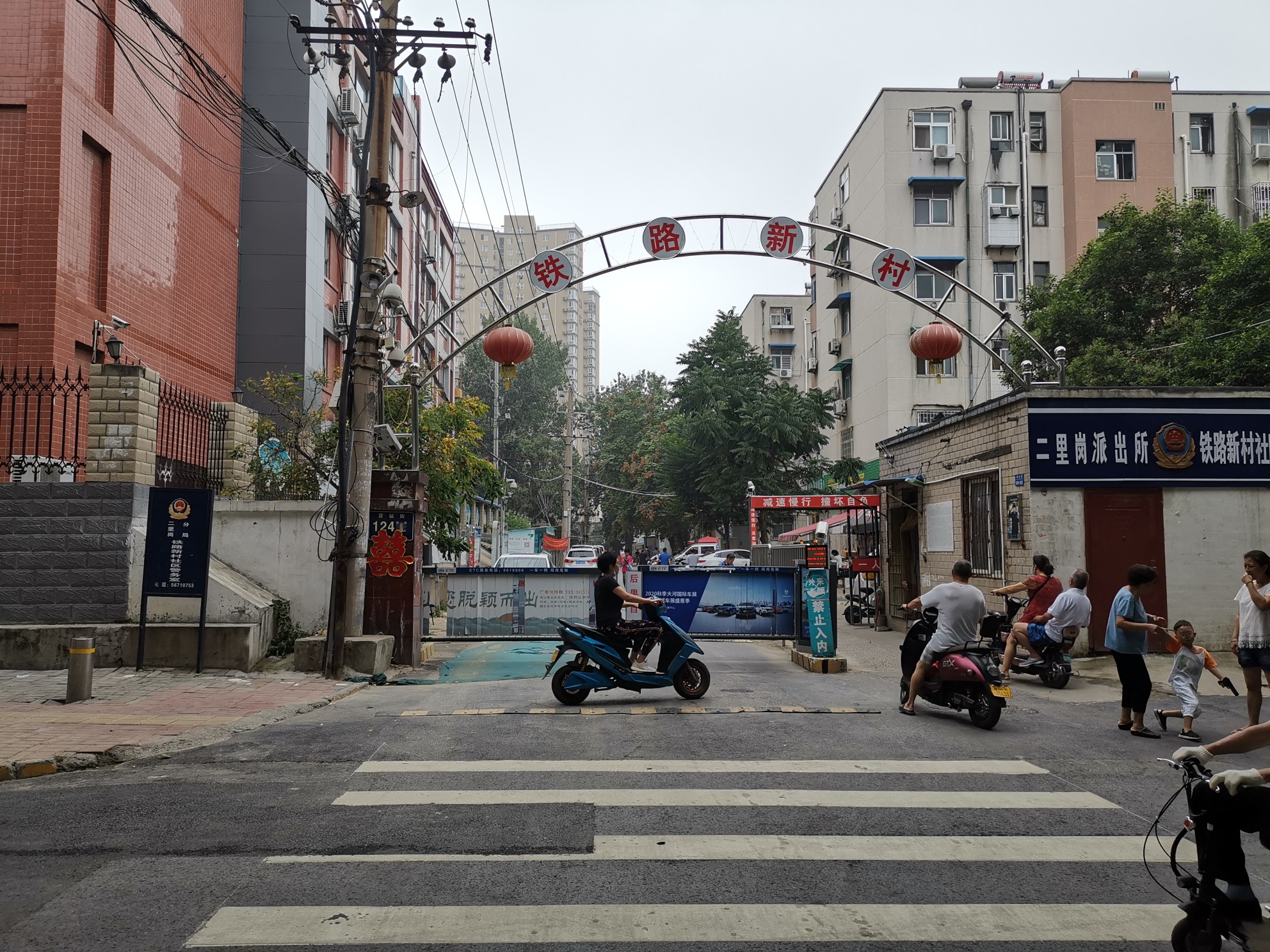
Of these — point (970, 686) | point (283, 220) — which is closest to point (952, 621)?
point (970, 686)

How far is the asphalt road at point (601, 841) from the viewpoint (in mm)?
4188

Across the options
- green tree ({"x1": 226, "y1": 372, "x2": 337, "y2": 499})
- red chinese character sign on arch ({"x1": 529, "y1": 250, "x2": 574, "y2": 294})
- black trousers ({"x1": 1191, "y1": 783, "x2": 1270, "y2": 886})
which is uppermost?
red chinese character sign on arch ({"x1": 529, "y1": 250, "x2": 574, "y2": 294})

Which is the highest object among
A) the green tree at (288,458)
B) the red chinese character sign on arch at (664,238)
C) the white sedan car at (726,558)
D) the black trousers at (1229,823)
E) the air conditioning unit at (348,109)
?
the air conditioning unit at (348,109)

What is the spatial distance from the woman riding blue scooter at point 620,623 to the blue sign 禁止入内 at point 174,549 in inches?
196

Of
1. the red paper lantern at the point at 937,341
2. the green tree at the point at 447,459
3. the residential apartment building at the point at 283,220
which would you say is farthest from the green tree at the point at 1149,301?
the residential apartment building at the point at 283,220

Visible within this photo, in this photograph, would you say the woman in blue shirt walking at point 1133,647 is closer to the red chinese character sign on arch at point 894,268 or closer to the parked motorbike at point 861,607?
the red chinese character sign on arch at point 894,268

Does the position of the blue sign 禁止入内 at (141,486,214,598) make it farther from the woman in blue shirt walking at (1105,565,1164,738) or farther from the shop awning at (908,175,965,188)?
the shop awning at (908,175,965,188)

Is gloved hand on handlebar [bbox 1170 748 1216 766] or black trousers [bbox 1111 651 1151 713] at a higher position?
gloved hand on handlebar [bbox 1170 748 1216 766]

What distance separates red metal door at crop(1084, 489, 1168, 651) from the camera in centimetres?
1528

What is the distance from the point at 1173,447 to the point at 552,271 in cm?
1036

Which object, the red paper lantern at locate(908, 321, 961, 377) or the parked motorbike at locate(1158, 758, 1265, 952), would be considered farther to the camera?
the red paper lantern at locate(908, 321, 961, 377)

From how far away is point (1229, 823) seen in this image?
11.7 feet

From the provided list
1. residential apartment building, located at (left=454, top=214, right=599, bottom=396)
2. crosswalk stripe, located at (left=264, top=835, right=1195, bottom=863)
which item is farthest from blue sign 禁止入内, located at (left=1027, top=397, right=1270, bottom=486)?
residential apartment building, located at (left=454, top=214, right=599, bottom=396)

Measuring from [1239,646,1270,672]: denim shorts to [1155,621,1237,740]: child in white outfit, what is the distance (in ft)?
0.82
